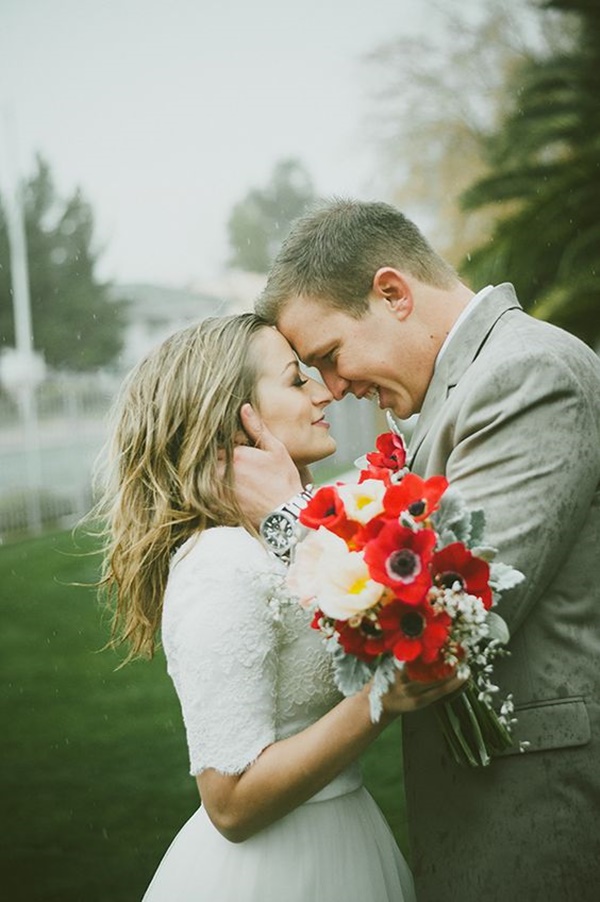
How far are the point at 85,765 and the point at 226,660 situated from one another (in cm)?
476

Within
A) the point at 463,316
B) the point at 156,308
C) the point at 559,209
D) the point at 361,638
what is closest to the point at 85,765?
the point at 559,209

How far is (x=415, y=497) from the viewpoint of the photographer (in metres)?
1.84

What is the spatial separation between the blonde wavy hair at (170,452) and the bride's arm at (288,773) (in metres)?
0.54

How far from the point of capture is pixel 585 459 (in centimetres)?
210

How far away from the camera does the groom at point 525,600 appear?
2055mm

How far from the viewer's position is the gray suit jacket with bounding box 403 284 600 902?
2049 mm

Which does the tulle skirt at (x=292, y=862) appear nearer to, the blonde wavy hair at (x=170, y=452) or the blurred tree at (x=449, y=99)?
the blonde wavy hair at (x=170, y=452)

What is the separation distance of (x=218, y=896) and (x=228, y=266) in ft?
106

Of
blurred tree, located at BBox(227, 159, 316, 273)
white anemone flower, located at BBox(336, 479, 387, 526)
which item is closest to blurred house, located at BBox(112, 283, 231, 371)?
blurred tree, located at BBox(227, 159, 316, 273)

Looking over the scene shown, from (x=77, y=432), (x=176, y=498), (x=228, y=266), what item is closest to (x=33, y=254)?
(x=228, y=266)

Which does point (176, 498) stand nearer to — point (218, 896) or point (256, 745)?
point (256, 745)

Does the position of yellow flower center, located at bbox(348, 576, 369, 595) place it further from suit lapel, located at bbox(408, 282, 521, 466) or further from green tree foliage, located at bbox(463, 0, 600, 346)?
green tree foliage, located at bbox(463, 0, 600, 346)

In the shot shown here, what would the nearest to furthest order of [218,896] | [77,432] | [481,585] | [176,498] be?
1. [481,585]
2. [218,896]
3. [176,498]
4. [77,432]

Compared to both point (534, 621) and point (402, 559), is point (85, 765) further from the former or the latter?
point (402, 559)
